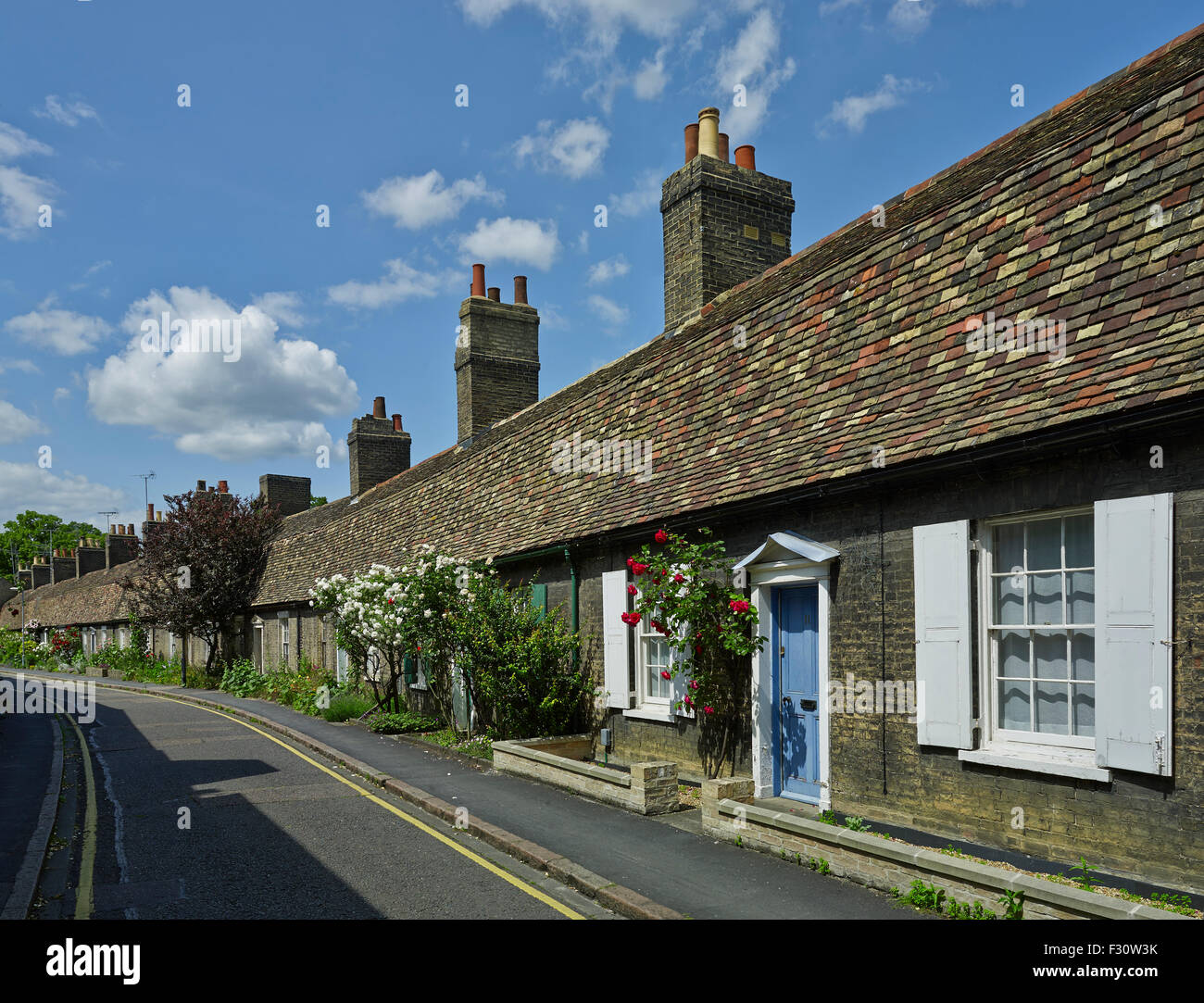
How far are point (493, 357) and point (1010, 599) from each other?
19.7 meters

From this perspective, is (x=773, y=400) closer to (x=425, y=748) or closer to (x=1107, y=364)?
(x=1107, y=364)

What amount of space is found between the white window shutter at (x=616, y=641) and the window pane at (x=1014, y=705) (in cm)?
553

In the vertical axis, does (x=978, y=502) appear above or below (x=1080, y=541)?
above

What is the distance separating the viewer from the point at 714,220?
1589 centimetres

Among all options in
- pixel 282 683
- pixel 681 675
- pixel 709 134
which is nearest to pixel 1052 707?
pixel 681 675

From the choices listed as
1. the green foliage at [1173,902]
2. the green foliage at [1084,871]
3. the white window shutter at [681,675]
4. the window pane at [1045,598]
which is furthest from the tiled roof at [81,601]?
the green foliage at [1173,902]

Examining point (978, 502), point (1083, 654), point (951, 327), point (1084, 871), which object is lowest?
point (1084, 871)

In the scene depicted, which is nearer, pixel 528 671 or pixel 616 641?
pixel 616 641

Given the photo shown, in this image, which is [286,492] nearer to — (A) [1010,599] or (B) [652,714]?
(B) [652,714]

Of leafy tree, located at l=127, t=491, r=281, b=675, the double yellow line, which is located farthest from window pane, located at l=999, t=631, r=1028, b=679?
leafy tree, located at l=127, t=491, r=281, b=675

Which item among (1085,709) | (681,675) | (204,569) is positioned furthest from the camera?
(204,569)

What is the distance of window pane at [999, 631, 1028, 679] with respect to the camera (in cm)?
739

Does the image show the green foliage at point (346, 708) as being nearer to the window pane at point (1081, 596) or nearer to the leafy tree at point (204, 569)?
the leafy tree at point (204, 569)

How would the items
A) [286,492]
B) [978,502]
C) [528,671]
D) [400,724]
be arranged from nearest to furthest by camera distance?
[978,502] → [528,671] → [400,724] → [286,492]
